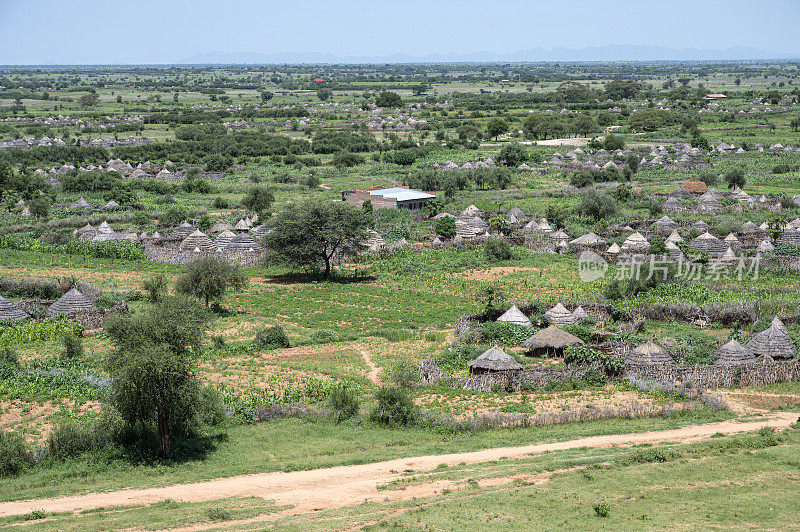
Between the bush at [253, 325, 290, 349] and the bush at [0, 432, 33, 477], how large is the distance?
10.9m

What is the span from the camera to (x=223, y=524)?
52.1ft

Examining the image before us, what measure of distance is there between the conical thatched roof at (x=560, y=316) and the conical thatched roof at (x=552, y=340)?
6.84 ft

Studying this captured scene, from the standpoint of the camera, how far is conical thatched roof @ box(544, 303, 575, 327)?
3020cm

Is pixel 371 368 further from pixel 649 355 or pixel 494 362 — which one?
pixel 649 355

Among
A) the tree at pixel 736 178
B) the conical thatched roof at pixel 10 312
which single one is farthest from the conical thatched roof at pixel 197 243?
the tree at pixel 736 178

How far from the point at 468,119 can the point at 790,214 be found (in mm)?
75827

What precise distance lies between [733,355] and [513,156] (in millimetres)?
55593

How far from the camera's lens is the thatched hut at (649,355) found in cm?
2545

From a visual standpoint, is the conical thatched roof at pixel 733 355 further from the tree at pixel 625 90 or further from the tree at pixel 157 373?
the tree at pixel 625 90

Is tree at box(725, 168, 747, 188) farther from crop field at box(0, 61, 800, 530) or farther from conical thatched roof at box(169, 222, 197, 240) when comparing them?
conical thatched roof at box(169, 222, 197, 240)

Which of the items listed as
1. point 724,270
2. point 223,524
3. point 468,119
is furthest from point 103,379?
point 468,119

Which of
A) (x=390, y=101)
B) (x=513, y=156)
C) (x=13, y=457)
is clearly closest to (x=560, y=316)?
(x=13, y=457)

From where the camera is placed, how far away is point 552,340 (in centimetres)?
2764

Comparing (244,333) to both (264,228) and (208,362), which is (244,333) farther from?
(264,228)
